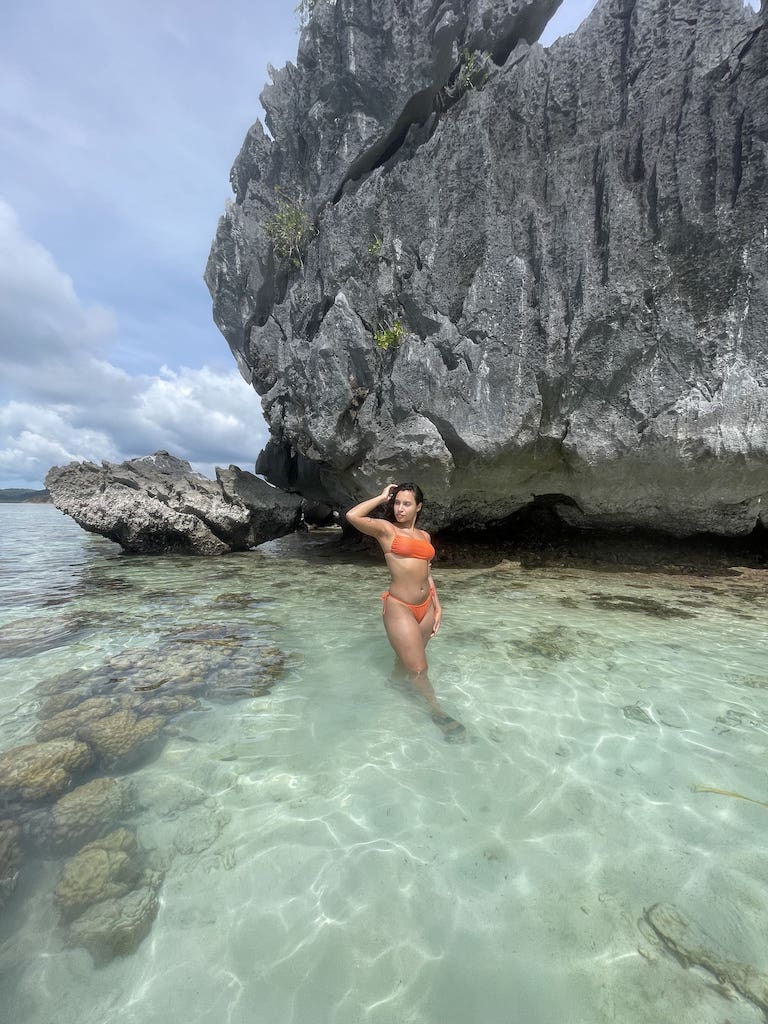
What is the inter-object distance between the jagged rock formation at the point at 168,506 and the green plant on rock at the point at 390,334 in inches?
260

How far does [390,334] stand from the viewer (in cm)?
1155

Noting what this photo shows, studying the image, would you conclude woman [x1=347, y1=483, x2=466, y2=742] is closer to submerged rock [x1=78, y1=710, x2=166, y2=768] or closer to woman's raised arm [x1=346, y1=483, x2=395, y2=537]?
woman's raised arm [x1=346, y1=483, x2=395, y2=537]

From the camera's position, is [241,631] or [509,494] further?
[509,494]

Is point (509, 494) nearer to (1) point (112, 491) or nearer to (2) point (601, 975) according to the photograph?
(2) point (601, 975)

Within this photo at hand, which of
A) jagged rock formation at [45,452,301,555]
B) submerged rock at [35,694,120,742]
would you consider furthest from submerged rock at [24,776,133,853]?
Answer: jagged rock formation at [45,452,301,555]

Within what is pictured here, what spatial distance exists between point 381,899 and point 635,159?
13531 millimetres

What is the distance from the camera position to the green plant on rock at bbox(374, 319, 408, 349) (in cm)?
1146

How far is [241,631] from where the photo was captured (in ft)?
21.4

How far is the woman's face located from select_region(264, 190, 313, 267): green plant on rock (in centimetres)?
1180

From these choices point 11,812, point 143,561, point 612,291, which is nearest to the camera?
point 11,812

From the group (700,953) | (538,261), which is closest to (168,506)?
(538,261)

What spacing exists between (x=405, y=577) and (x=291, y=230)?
13.2 metres

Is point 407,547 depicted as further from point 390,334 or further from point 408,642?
point 390,334

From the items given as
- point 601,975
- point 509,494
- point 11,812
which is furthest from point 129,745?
point 509,494
